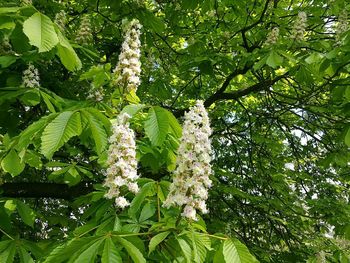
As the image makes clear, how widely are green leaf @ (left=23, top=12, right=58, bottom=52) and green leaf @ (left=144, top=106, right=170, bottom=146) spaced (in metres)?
0.61

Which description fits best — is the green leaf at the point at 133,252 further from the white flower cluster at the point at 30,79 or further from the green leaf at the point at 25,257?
the white flower cluster at the point at 30,79

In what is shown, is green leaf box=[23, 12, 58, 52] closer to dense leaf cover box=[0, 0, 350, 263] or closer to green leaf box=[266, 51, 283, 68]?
dense leaf cover box=[0, 0, 350, 263]

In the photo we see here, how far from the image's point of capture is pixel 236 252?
181cm

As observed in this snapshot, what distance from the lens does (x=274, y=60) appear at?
3482 millimetres

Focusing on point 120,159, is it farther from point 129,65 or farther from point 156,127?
point 129,65

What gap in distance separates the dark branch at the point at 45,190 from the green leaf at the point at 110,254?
2603 mm

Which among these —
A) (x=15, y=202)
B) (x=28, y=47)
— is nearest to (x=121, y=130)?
(x=28, y=47)

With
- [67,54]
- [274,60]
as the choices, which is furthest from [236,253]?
[274,60]

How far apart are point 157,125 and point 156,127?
13 millimetres

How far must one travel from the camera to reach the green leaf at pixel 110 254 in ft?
5.50

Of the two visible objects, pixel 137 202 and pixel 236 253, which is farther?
pixel 137 202

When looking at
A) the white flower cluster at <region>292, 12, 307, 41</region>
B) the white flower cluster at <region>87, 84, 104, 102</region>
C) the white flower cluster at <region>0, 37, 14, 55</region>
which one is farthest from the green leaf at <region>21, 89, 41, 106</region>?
the white flower cluster at <region>292, 12, 307, 41</region>

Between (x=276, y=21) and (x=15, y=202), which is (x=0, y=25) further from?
(x=276, y=21)

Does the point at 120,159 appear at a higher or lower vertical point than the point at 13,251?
higher
